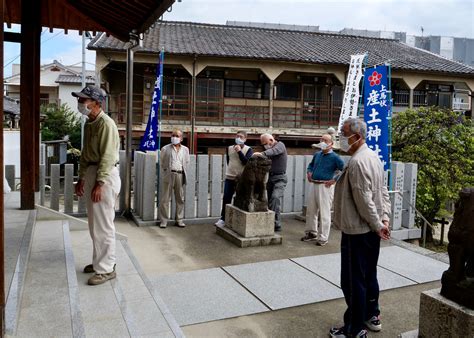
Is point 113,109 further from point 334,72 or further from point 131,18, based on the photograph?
point 131,18

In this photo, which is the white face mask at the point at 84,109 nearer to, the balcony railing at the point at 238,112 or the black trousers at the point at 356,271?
the black trousers at the point at 356,271

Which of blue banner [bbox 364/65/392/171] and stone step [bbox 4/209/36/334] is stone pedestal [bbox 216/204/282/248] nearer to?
blue banner [bbox 364/65/392/171]

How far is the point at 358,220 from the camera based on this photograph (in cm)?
371

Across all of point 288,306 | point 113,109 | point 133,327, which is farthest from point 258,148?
point 133,327

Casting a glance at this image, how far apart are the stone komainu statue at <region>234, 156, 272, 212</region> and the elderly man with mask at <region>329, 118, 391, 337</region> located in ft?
9.33

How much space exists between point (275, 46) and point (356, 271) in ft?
62.5

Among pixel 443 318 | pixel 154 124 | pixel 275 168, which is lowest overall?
pixel 443 318

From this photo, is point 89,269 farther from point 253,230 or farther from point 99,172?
point 253,230

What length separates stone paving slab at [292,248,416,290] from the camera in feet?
17.2

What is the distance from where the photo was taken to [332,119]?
21.6 m

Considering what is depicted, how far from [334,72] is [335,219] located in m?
17.6

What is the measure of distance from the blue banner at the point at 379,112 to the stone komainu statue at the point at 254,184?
231cm

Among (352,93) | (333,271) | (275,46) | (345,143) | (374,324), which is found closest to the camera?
(345,143)

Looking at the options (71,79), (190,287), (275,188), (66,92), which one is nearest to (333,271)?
(190,287)
